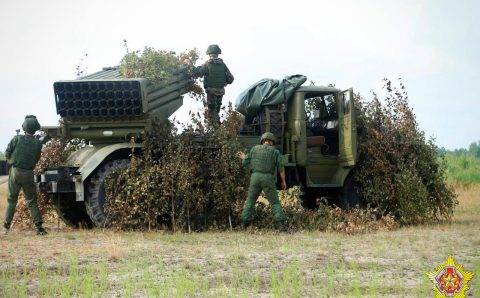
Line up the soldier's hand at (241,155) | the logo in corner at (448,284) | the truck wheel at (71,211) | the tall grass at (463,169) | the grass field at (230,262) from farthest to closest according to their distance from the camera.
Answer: the tall grass at (463,169) → the truck wheel at (71,211) → the soldier's hand at (241,155) → the grass field at (230,262) → the logo in corner at (448,284)

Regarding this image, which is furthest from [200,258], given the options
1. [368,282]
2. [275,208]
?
[275,208]

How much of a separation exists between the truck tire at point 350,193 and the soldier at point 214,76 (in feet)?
9.33

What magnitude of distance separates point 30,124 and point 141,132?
188 cm

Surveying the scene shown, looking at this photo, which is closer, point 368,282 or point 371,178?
point 368,282

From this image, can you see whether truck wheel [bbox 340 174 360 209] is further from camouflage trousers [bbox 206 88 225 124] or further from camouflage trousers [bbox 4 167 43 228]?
camouflage trousers [bbox 4 167 43 228]

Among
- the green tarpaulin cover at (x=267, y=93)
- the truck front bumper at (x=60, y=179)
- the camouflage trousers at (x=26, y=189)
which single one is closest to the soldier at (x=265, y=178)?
the green tarpaulin cover at (x=267, y=93)

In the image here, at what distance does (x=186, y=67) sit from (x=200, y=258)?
18.3ft

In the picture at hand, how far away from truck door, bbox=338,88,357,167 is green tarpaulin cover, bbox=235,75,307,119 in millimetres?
890

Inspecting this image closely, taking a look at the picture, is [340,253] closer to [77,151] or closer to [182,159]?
[182,159]

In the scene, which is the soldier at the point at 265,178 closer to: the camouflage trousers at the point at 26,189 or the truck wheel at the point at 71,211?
the truck wheel at the point at 71,211

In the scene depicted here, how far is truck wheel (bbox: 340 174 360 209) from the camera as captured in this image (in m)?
14.6

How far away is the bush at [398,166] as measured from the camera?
14.1 metres

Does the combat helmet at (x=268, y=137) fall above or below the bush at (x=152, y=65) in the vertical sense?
below

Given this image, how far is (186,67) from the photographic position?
14.4 m
